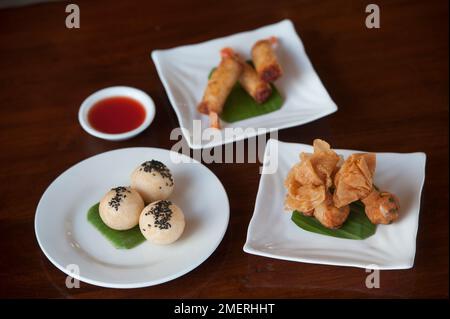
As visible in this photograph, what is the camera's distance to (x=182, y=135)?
182 centimetres

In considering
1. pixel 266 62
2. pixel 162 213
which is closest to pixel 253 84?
pixel 266 62

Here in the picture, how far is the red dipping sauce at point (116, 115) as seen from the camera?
6.05ft

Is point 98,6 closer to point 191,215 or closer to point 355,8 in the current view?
point 355,8

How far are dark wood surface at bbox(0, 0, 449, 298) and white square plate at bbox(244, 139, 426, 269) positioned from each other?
0.15 feet

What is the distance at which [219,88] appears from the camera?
6.17ft

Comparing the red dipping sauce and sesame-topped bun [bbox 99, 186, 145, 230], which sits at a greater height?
the red dipping sauce

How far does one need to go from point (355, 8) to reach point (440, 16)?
332mm

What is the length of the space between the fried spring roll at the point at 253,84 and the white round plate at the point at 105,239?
382 millimetres

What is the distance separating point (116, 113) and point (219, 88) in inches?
13.7

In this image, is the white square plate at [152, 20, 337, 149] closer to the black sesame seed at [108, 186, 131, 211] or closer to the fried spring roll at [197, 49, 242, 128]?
the fried spring roll at [197, 49, 242, 128]

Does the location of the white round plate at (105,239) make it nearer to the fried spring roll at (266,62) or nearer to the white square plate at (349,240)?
the white square plate at (349,240)

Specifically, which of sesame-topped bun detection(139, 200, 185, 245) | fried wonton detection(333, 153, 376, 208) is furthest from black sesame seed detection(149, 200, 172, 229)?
fried wonton detection(333, 153, 376, 208)

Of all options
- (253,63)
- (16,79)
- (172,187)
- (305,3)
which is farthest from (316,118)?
(16,79)

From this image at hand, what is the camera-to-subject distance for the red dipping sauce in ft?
6.05
